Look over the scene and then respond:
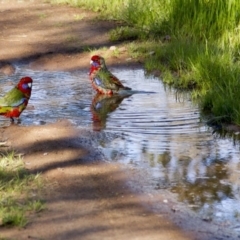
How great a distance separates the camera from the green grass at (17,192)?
214 inches

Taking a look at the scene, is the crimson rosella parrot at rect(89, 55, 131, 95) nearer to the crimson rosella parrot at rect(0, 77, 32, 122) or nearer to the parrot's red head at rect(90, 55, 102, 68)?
the parrot's red head at rect(90, 55, 102, 68)

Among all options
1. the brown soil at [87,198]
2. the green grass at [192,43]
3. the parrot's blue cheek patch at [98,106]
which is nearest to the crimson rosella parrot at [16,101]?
the brown soil at [87,198]

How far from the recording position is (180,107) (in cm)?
890

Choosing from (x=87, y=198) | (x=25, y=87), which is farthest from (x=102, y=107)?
(x=87, y=198)

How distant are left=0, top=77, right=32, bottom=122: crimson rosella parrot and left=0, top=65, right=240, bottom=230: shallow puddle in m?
0.17

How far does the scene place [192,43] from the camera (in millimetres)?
11148

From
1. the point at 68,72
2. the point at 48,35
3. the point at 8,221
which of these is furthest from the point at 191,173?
the point at 48,35

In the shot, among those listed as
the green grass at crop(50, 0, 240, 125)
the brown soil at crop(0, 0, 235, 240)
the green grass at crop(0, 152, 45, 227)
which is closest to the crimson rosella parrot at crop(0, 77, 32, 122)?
the brown soil at crop(0, 0, 235, 240)

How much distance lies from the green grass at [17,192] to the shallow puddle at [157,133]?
943 mm

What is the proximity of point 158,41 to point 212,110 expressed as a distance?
4155 mm

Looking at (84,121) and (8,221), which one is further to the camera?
(84,121)

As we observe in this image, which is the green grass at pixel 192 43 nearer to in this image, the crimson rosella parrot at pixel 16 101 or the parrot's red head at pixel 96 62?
the parrot's red head at pixel 96 62

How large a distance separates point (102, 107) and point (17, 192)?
3297mm

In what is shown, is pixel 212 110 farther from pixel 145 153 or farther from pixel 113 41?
pixel 113 41
